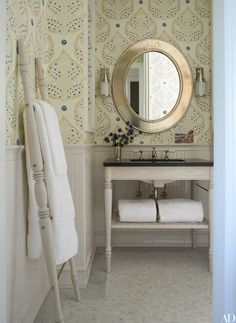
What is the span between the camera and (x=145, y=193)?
3.10m

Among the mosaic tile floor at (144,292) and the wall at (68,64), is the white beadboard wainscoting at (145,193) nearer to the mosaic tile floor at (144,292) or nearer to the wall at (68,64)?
the mosaic tile floor at (144,292)

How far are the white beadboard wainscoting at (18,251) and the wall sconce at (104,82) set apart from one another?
149cm

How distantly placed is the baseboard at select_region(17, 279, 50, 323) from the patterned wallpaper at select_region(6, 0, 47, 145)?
0.87 meters

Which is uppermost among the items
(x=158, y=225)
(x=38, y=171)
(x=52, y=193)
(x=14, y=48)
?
(x=14, y=48)

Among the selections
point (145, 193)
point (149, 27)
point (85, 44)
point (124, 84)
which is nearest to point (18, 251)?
point (85, 44)

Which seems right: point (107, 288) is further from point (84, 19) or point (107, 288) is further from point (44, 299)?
point (84, 19)

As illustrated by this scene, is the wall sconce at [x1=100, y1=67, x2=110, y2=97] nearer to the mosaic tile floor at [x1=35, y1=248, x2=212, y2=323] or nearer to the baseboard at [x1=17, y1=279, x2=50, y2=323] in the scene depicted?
the mosaic tile floor at [x1=35, y1=248, x2=212, y2=323]

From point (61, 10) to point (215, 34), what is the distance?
1572 millimetres

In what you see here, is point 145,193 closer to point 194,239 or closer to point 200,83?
point 194,239

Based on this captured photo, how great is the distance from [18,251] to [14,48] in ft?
3.23

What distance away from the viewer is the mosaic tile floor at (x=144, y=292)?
1794 mm

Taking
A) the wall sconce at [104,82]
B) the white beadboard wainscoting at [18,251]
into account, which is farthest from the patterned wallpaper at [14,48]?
the wall sconce at [104,82]

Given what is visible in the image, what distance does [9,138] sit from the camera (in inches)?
58.2

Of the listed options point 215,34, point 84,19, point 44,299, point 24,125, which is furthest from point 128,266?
point 215,34
